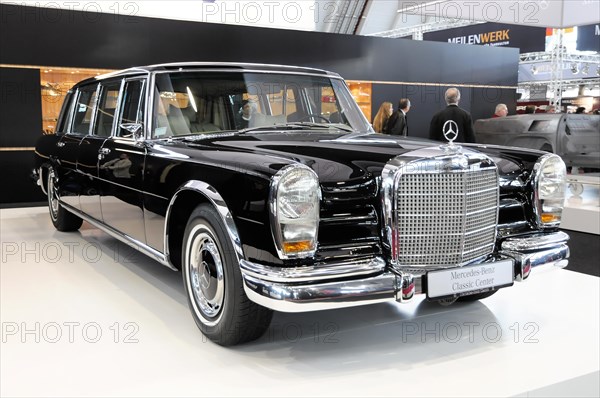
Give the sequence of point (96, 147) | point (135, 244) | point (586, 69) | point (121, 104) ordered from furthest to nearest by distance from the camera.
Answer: point (586, 69) → point (96, 147) → point (121, 104) → point (135, 244)

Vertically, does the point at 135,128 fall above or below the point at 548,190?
above

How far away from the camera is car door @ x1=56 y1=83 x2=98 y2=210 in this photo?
16.2 feet

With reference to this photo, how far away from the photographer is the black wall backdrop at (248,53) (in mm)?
8312

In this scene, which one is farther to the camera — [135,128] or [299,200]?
[135,128]

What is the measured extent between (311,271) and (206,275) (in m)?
0.72

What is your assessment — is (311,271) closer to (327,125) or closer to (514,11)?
(327,125)

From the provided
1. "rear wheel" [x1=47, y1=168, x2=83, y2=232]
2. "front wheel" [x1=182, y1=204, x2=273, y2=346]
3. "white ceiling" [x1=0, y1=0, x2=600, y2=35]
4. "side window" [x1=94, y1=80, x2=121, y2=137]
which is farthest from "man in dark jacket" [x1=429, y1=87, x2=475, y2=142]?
"front wheel" [x1=182, y1=204, x2=273, y2=346]

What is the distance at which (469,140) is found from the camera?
696 centimetres

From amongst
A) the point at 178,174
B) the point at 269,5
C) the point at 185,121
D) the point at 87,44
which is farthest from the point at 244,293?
the point at 269,5

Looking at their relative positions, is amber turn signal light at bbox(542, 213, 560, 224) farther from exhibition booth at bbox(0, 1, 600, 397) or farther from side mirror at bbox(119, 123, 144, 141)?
side mirror at bbox(119, 123, 144, 141)

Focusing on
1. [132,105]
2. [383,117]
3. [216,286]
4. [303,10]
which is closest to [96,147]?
[132,105]

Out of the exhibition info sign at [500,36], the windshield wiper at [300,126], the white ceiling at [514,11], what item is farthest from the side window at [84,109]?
the exhibition info sign at [500,36]

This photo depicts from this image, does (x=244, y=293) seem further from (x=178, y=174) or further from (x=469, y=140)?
(x=469, y=140)

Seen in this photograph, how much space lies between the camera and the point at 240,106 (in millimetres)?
3775
